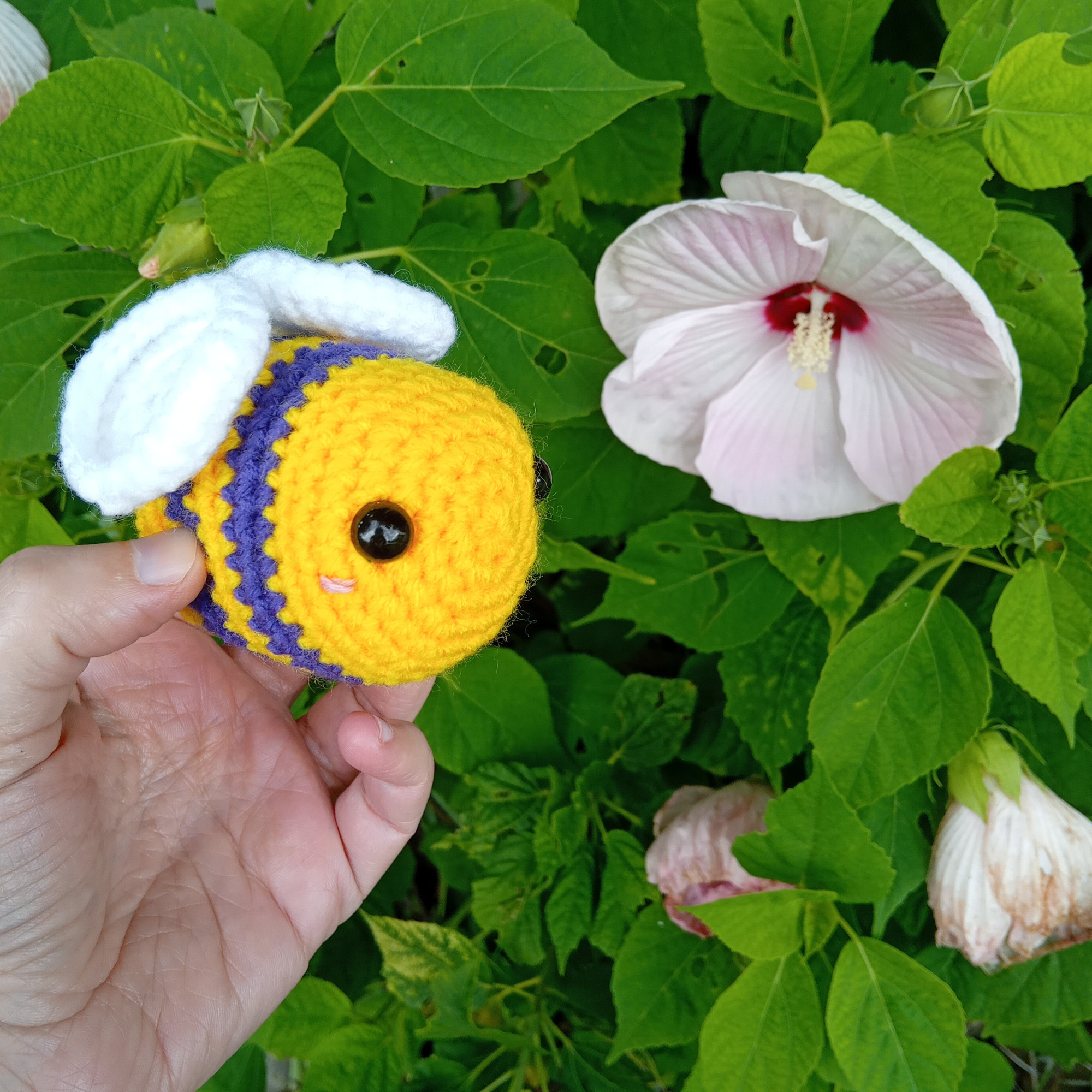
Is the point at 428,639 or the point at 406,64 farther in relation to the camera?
the point at 406,64

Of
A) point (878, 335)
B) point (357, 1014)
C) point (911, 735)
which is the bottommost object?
point (357, 1014)

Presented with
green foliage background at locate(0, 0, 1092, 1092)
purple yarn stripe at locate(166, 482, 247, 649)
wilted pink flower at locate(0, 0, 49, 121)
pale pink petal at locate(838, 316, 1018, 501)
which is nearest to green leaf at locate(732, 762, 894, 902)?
green foliage background at locate(0, 0, 1092, 1092)

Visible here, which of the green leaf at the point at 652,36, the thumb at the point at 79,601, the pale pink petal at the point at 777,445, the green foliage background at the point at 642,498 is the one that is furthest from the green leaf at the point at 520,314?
the thumb at the point at 79,601

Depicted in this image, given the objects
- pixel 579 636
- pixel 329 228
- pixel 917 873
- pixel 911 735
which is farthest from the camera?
pixel 579 636

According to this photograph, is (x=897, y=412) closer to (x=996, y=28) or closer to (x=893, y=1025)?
(x=996, y=28)

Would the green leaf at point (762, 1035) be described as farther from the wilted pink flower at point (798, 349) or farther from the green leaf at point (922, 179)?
the green leaf at point (922, 179)

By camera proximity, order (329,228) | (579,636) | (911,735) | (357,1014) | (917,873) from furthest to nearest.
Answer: (579,636)
(357,1014)
(917,873)
(911,735)
(329,228)

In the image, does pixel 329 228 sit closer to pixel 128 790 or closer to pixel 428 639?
pixel 428 639

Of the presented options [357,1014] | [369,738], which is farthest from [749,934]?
[357,1014]
